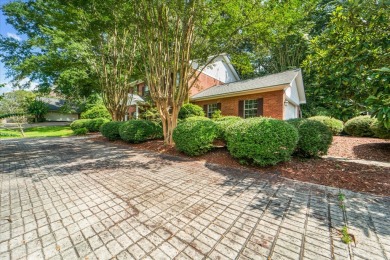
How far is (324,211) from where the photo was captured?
2.78 meters

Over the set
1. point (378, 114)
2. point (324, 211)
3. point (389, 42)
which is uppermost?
point (389, 42)

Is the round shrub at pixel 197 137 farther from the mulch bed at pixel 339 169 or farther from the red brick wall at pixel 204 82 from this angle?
the red brick wall at pixel 204 82

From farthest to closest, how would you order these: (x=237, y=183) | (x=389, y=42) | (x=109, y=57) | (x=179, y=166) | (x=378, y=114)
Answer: (x=109, y=57), (x=179, y=166), (x=237, y=183), (x=389, y=42), (x=378, y=114)

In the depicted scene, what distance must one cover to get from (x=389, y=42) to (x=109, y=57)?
14.1m

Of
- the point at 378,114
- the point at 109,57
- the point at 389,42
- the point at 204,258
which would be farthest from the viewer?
the point at 109,57

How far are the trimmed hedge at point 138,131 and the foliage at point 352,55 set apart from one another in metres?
7.80

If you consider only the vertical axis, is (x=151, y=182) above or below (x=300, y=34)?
below

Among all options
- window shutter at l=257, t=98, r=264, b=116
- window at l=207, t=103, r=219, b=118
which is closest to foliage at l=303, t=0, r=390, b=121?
window shutter at l=257, t=98, r=264, b=116

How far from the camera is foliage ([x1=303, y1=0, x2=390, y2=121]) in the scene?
381cm

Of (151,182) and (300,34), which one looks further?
(300,34)

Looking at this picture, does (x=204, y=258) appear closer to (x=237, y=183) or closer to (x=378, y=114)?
(x=237, y=183)

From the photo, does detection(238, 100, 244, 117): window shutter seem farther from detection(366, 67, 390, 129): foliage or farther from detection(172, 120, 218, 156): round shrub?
detection(366, 67, 390, 129): foliage

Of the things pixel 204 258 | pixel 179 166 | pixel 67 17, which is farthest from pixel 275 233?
pixel 67 17

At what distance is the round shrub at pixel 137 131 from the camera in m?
9.32
